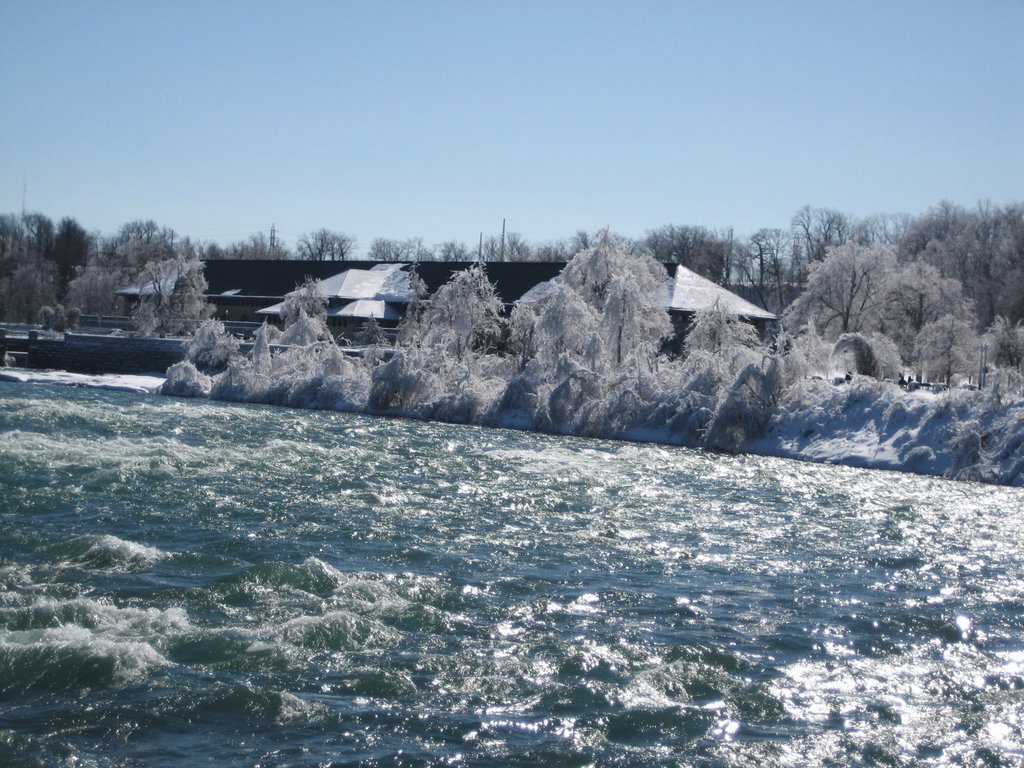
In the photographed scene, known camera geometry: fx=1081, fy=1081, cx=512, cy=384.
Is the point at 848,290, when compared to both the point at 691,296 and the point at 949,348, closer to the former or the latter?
the point at 949,348

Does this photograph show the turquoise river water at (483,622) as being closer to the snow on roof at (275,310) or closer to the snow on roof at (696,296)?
the snow on roof at (696,296)

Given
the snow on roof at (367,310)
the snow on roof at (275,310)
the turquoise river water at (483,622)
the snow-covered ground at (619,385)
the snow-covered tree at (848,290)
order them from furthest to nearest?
the snow on roof at (367,310) → the snow on roof at (275,310) → the snow-covered tree at (848,290) → the snow-covered ground at (619,385) → the turquoise river water at (483,622)

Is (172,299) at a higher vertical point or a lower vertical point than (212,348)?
higher

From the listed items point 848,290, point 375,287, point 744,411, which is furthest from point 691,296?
point 375,287

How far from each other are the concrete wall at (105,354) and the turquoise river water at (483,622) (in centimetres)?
2800

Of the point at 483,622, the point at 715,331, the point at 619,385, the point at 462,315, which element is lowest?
the point at 483,622

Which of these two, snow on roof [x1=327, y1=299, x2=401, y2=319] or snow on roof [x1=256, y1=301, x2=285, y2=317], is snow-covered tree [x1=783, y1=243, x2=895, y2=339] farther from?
snow on roof [x1=256, y1=301, x2=285, y2=317]

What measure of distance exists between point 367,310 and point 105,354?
1326 cm

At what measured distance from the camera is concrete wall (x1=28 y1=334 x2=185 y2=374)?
47938 mm

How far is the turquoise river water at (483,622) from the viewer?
8.23 metres

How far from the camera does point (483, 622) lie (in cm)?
1101

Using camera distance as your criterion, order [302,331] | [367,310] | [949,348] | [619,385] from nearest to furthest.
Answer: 1. [619,385]
2. [949,348]
3. [302,331]
4. [367,310]

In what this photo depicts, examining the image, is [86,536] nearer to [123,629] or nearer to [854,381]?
[123,629]

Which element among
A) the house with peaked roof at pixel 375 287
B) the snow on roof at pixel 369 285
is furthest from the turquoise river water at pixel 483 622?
the snow on roof at pixel 369 285
